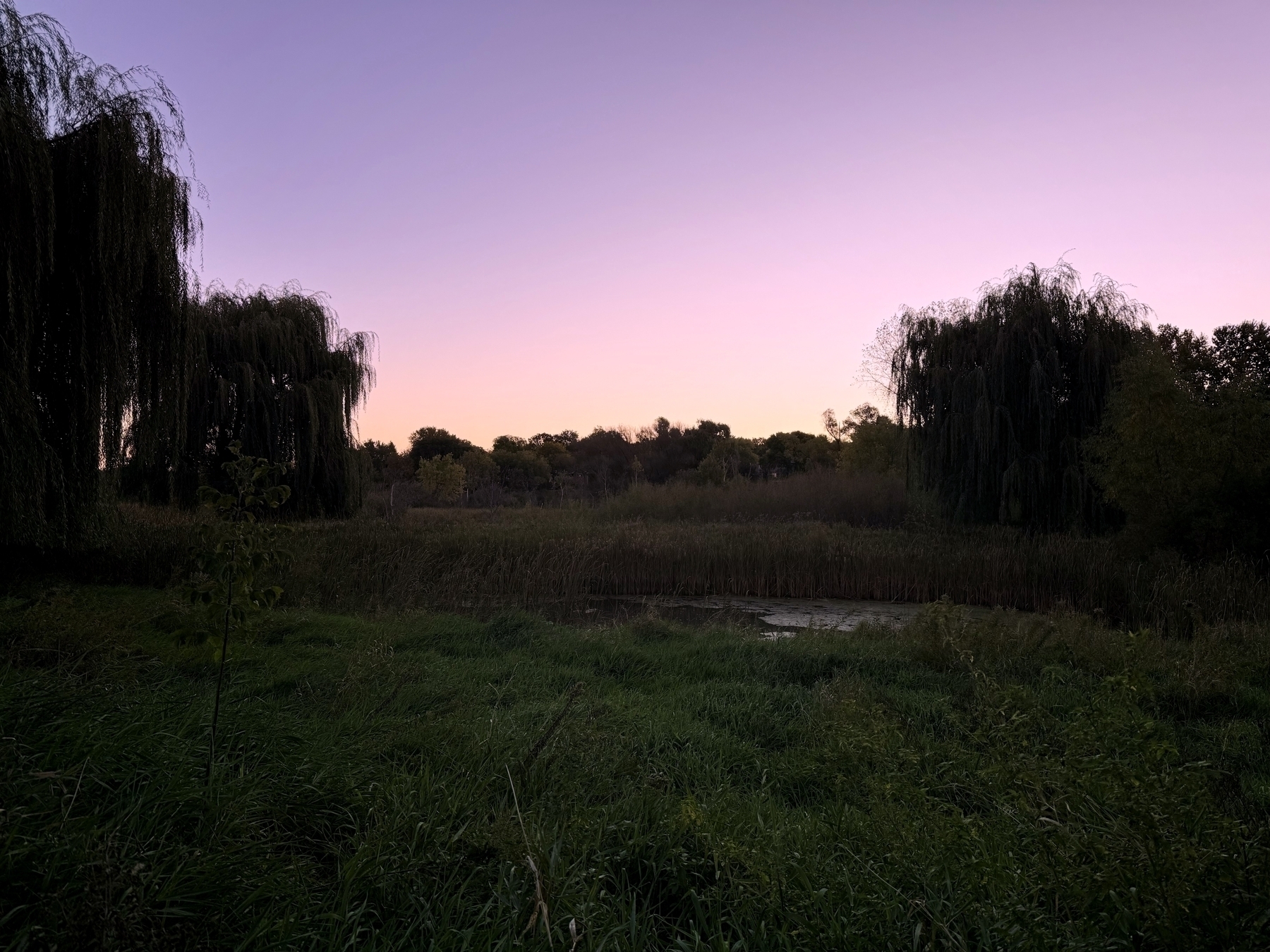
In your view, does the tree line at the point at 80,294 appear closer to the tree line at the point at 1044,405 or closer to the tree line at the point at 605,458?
the tree line at the point at 1044,405

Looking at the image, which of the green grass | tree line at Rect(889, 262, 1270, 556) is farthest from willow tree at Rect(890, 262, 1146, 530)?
the green grass

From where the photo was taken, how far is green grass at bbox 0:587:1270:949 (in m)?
1.93

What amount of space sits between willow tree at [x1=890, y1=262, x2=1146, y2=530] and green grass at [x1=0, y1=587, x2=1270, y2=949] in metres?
12.4

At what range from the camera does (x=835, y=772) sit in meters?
4.03

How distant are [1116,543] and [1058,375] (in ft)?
18.1

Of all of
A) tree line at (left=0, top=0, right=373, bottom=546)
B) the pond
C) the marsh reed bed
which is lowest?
the pond

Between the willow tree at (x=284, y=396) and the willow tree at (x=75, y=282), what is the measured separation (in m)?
6.87

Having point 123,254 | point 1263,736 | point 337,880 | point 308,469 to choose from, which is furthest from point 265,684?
point 308,469

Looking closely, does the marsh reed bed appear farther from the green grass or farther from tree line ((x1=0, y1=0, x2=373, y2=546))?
the green grass

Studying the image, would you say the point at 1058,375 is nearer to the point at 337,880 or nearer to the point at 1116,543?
the point at 1116,543

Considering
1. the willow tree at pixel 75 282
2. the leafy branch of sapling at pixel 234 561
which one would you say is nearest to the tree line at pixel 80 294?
the willow tree at pixel 75 282

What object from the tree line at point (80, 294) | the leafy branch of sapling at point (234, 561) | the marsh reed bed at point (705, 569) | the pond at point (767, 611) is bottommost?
the pond at point (767, 611)

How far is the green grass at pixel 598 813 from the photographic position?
1.93 metres

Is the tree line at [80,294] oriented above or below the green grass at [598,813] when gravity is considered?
above
